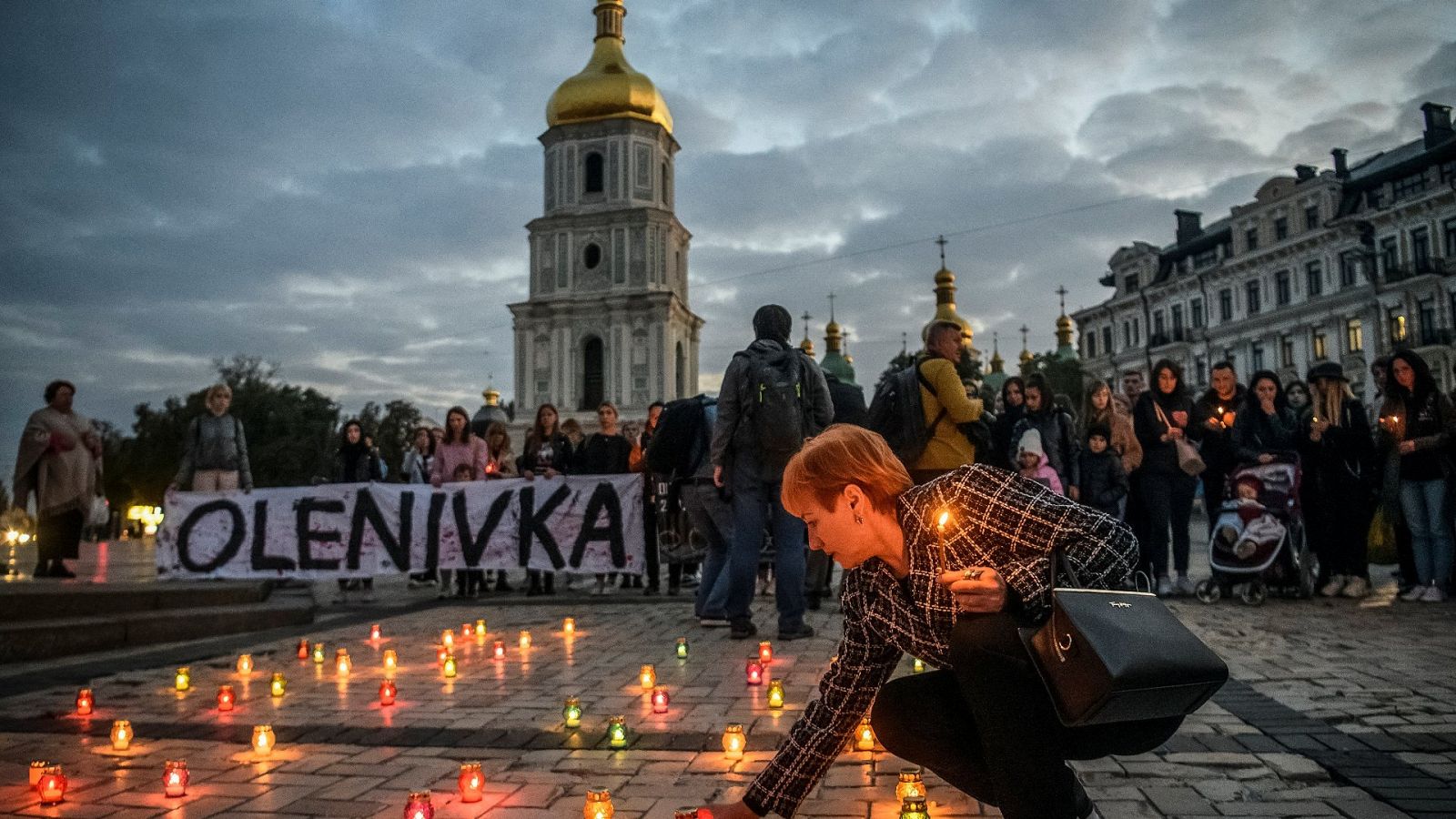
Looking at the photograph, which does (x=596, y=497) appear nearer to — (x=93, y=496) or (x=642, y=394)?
(x=93, y=496)

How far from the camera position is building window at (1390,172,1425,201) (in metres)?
46.6

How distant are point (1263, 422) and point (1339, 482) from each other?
0.83 metres

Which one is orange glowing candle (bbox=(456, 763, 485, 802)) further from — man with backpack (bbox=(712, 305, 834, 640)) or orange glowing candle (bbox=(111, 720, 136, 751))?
man with backpack (bbox=(712, 305, 834, 640))

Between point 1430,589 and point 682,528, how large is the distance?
674 cm

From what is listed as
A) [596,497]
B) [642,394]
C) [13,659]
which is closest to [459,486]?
[596,497]

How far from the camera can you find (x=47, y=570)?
10398 millimetres

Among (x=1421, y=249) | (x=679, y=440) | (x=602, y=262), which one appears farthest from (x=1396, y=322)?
(x=679, y=440)

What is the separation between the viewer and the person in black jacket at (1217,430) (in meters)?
9.67

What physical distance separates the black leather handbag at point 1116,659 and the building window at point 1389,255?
5380cm

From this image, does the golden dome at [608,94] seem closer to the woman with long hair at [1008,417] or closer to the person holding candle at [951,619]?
the woman with long hair at [1008,417]

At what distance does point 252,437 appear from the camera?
6297 cm

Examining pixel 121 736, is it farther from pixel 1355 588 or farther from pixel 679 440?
pixel 1355 588

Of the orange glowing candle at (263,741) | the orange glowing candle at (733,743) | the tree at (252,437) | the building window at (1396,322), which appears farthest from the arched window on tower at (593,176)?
the orange glowing candle at (733,743)

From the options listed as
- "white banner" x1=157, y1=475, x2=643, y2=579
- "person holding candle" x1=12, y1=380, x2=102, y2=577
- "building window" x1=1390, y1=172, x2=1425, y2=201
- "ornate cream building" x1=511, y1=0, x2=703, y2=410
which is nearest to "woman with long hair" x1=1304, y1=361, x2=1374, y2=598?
"white banner" x1=157, y1=475, x2=643, y2=579
